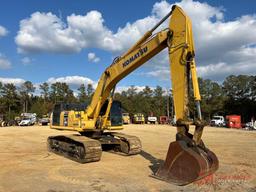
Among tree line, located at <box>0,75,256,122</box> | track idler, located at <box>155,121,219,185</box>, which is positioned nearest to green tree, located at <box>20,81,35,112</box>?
tree line, located at <box>0,75,256,122</box>

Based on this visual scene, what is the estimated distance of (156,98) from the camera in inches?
4016

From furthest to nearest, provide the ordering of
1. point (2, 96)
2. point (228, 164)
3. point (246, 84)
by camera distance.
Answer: point (2, 96) → point (246, 84) → point (228, 164)

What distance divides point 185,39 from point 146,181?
4110mm

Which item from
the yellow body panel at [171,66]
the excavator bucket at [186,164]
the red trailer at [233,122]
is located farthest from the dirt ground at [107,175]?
the red trailer at [233,122]

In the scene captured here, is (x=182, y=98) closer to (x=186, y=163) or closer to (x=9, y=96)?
(x=186, y=163)

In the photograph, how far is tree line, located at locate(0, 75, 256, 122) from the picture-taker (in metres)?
82.0

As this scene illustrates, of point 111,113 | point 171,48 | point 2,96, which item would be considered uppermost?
point 2,96

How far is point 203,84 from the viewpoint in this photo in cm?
9188

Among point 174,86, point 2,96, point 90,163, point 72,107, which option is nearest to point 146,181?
point 174,86

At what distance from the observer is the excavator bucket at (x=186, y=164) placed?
25.8ft

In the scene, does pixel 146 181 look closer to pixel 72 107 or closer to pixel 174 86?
pixel 174 86

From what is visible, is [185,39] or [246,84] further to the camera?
[246,84]

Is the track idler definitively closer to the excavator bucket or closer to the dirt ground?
the excavator bucket

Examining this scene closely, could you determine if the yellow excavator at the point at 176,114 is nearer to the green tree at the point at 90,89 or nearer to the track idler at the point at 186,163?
the track idler at the point at 186,163
